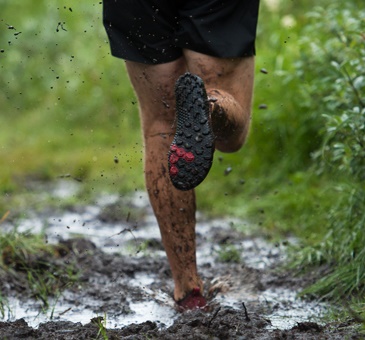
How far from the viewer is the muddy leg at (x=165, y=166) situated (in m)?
2.97

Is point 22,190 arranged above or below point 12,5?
above

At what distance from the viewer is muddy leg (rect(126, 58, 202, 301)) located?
2971 mm

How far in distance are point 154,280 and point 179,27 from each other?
4.23ft

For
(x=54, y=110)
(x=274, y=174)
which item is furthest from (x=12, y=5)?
(x=274, y=174)

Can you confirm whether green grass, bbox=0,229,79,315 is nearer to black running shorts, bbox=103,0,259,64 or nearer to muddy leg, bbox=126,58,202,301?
muddy leg, bbox=126,58,202,301

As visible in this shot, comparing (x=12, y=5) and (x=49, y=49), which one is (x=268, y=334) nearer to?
(x=49, y=49)

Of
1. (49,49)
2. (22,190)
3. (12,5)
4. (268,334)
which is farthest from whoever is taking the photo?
(12,5)

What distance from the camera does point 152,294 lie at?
3.41m

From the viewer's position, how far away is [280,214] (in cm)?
489

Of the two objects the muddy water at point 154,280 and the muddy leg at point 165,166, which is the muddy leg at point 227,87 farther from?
the muddy water at point 154,280

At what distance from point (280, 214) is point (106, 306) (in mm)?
1899

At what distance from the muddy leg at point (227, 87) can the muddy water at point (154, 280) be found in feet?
1.80

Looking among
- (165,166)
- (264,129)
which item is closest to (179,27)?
(165,166)

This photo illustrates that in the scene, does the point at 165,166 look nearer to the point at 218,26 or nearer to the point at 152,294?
the point at 218,26
